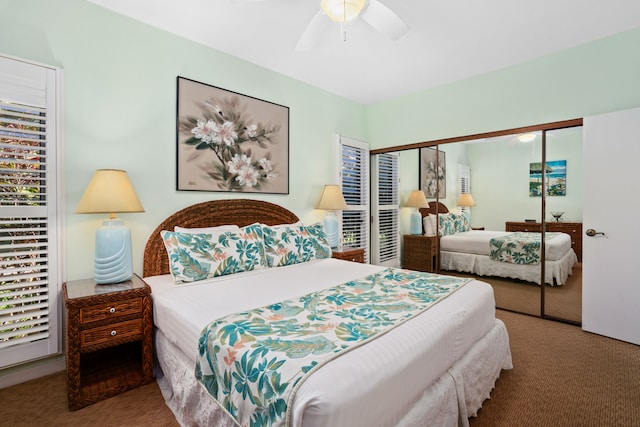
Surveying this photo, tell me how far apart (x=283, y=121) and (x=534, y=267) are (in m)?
3.13

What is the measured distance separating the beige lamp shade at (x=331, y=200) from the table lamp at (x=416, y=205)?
1.02m

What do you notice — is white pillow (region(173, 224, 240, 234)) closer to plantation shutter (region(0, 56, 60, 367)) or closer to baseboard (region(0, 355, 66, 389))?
plantation shutter (region(0, 56, 60, 367))

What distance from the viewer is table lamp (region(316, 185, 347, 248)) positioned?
11.9ft

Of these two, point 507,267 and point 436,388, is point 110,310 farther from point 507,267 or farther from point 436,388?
point 507,267

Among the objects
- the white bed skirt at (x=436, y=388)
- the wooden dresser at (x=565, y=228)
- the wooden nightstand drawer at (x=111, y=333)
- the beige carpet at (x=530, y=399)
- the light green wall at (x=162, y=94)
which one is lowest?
the beige carpet at (x=530, y=399)

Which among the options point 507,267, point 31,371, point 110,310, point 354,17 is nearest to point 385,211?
point 507,267

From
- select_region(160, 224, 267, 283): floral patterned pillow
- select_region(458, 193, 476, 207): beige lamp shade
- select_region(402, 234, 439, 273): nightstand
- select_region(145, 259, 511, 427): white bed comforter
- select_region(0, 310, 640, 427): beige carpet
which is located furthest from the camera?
select_region(402, 234, 439, 273): nightstand

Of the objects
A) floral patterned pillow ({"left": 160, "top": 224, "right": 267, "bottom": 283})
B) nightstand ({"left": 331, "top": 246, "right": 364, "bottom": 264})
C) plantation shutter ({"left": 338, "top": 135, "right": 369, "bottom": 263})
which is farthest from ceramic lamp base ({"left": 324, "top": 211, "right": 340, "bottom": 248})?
floral patterned pillow ({"left": 160, "top": 224, "right": 267, "bottom": 283})

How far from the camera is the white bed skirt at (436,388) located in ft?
4.33

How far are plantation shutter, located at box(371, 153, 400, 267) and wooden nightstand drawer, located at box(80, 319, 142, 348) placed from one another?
3.21m

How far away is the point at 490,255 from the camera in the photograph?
11.6 feet

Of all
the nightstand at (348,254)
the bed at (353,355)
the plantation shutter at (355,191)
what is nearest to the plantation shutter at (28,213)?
the bed at (353,355)

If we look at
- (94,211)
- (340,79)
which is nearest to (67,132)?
(94,211)

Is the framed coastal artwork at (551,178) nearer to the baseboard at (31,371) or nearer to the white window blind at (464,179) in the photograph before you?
the white window blind at (464,179)
